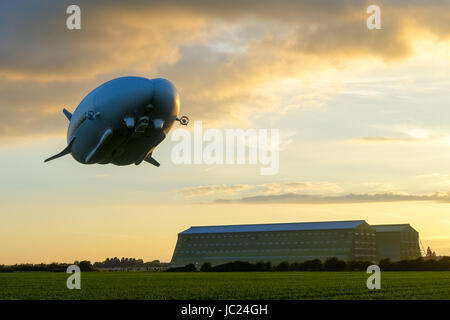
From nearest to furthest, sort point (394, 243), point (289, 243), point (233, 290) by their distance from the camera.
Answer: point (233, 290)
point (289, 243)
point (394, 243)

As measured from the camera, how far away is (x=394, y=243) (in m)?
190

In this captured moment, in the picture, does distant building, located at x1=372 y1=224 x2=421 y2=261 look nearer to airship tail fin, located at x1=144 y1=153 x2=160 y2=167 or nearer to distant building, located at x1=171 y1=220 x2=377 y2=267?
distant building, located at x1=171 y1=220 x2=377 y2=267

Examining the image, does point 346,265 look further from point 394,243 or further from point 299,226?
point 394,243

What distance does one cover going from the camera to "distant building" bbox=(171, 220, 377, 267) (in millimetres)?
178000

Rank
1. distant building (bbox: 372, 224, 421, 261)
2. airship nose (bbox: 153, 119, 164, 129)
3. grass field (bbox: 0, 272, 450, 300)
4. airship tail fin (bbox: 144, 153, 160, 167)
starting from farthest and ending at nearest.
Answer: distant building (bbox: 372, 224, 421, 261)
grass field (bbox: 0, 272, 450, 300)
airship tail fin (bbox: 144, 153, 160, 167)
airship nose (bbox: 153, 119, 164, 129)

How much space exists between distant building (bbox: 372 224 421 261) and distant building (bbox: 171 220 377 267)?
4415 mm

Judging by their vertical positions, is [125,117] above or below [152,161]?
above

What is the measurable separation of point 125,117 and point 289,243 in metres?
152

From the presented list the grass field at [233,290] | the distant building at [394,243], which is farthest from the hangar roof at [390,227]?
the grass field at [233,290]

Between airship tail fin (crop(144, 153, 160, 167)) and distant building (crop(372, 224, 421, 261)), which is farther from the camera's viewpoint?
distant building (crop(372, 224, 421, 261))

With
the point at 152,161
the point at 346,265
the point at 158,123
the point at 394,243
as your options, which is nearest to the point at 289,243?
the point at 346,265

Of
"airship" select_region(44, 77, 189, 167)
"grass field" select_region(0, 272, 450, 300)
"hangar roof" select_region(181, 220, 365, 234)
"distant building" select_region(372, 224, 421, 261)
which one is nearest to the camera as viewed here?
"airship" select_region(44, 77, 189, 167)

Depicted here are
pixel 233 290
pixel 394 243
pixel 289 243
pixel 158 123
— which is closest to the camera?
pixel 158 123

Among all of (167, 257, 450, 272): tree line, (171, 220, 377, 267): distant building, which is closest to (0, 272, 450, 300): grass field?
(167, 257, 450, 272): tree line
